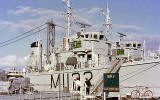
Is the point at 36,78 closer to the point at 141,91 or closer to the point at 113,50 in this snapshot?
the point at 113,50

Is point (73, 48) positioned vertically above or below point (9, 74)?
above

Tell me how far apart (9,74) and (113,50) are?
19.9 metres

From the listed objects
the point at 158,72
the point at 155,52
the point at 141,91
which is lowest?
the point at 141,91

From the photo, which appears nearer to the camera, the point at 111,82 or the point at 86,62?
the point at 111,82

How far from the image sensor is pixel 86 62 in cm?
3156

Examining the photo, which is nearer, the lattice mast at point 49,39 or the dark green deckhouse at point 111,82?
the dark green deckhouse at point 111,82

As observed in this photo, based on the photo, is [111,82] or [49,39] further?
[49,39]

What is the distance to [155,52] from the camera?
25766 mm

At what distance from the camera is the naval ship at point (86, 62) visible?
26312 mm

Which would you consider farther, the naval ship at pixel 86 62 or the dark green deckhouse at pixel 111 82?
the naval ship at pixel 86 62

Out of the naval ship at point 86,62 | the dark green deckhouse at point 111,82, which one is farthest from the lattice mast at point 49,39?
the dark green deckhouse at point 111,82

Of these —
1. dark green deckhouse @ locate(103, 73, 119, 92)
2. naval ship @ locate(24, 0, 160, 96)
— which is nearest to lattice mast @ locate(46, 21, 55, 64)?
naval ship @ locate(24, 0, 160, 96)

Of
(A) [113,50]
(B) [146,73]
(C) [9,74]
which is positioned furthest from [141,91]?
(C) [9,74]

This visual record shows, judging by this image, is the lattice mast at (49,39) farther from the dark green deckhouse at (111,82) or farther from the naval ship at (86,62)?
the dark green deckhouse at (111,82)
